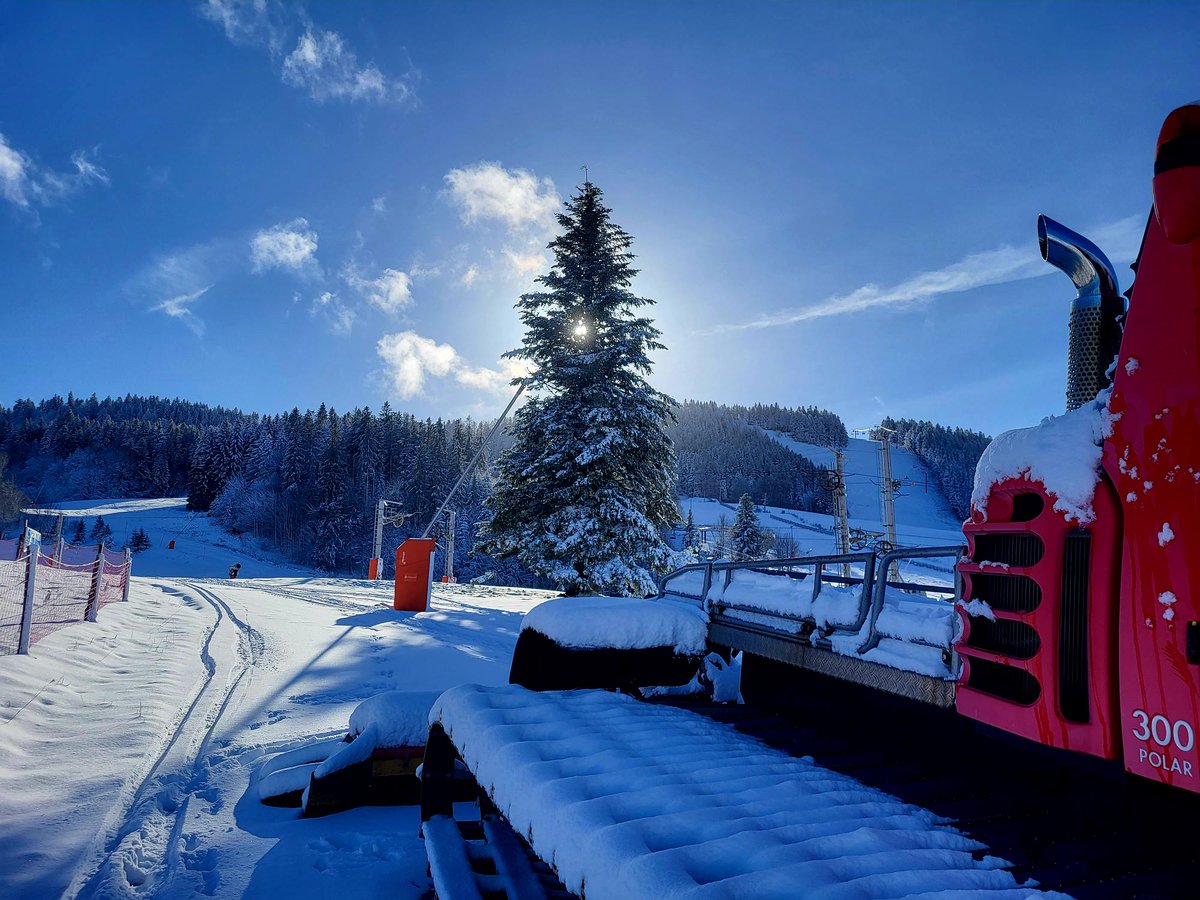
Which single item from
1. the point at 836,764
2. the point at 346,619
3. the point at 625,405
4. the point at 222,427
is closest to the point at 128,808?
the point at 836,764

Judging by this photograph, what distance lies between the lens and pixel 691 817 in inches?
85.7

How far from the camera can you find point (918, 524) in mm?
98812

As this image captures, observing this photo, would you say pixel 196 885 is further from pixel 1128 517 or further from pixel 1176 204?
pixel 1176 204

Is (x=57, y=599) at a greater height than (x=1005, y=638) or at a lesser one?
lesser

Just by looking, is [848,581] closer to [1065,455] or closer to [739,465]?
[1065,455]

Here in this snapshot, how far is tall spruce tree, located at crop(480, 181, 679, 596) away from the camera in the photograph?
1555 centimetres

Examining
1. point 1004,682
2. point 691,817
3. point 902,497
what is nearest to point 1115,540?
point 1004,682

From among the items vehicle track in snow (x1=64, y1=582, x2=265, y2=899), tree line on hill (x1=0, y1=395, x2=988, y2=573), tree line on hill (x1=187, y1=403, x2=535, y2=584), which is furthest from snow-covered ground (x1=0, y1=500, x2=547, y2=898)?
tree line on hill (x1=187, y1=403, x2=535, y2=584)

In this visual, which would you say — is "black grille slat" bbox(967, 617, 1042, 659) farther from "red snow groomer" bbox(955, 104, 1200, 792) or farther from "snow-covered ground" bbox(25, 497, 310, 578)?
"snow-covered ground" bbox(25, 497, 310, 578)

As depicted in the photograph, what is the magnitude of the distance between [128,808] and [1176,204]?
22.6 ft

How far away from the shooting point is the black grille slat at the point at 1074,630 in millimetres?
1938

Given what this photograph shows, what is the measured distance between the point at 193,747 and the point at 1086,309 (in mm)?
7703

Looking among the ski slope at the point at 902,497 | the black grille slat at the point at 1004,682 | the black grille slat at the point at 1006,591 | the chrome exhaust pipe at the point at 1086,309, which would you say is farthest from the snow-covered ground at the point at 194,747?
the ski slope at the point at 902,497

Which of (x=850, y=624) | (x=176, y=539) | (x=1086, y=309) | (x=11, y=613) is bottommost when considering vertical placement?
(x=176, y=539)
